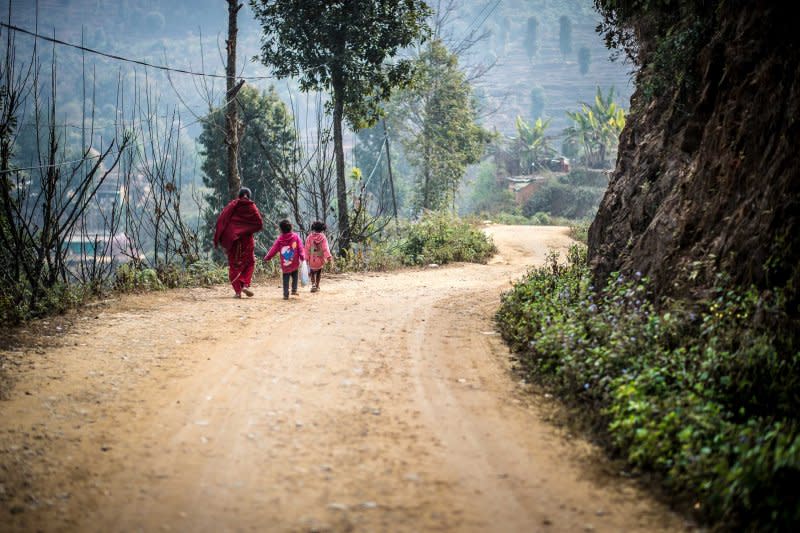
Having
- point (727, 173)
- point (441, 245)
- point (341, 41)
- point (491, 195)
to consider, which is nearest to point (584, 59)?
point (491, 195)

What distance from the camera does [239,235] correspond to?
1120 centimetres

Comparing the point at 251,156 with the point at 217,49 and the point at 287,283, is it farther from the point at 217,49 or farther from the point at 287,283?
the point at 217,49

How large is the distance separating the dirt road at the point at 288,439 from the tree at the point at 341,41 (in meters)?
10.2

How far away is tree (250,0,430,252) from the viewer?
17219mm

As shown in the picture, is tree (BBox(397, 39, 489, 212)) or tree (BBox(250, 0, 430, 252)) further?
tree (BBox(397, 39, 489, 212))

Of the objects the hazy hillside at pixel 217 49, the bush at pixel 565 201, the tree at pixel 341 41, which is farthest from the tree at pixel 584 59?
the tree at pixel 341 41

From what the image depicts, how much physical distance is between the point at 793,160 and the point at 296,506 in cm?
501

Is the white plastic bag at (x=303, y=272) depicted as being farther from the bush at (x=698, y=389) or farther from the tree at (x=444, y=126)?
the tree at (x=444, y=126)

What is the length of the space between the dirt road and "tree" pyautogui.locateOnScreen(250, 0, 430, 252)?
10182 mm

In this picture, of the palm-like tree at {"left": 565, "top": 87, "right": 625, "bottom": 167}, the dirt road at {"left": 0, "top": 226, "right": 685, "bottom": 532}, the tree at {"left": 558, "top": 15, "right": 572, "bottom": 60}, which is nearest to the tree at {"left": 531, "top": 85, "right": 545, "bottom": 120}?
the tree at {"left": 558, "top": 15, "right": 572, "bottom": 60}

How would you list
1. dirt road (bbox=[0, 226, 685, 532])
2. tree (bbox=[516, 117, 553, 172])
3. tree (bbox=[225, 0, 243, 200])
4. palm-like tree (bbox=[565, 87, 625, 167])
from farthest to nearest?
tree (bbox=[516, 117, 553, 172]) < palm-like tree (bbox=[565, 87, 625, 167]) < tree (bbox=[225, 0, 243, 200]) < dirt road (bbox=[0, 226, 685, 532])

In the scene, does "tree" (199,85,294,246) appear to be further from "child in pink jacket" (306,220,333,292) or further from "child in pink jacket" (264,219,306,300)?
"child in pink jacket" (264,219,306,300)

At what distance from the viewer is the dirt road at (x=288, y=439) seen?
3.87 meters

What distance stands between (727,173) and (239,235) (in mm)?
7842
